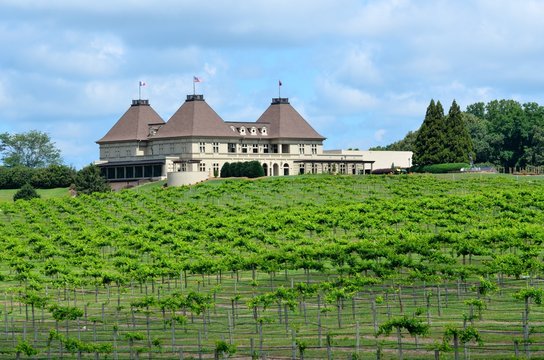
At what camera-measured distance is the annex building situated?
455 ft

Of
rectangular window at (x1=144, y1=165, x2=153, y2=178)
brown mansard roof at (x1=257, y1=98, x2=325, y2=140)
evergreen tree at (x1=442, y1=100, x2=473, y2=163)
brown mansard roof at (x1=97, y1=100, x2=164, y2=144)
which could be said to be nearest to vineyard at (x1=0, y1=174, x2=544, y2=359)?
evergreen tree at (x1=442, y1=100, x2=473, y2=163)

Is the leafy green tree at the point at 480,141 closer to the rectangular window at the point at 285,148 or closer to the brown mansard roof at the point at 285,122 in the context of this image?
the brown mansard roof at the point at 285,122

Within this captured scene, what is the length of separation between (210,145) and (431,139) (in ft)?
83.9

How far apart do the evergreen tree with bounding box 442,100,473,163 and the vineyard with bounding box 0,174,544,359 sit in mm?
25067

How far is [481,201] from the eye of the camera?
8575 centimetres

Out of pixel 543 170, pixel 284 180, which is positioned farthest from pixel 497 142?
pixel 284 180

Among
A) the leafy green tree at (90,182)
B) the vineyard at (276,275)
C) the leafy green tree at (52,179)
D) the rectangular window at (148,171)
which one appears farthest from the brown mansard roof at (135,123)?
the vineyard at (276,275)

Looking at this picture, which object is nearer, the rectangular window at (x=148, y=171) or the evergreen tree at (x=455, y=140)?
the evergreen tree at (x=455, y=140)

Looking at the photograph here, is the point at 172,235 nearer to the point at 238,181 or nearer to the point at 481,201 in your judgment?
the point at 481,201

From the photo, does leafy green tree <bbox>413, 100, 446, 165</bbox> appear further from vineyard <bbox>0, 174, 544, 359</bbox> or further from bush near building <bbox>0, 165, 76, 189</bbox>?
bush near building <bbox>0, 165, 76, 189</bbox>

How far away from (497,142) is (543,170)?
22364 mm

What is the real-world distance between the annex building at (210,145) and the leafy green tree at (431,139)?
1354 cm

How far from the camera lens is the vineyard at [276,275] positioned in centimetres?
4312

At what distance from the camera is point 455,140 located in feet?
427
